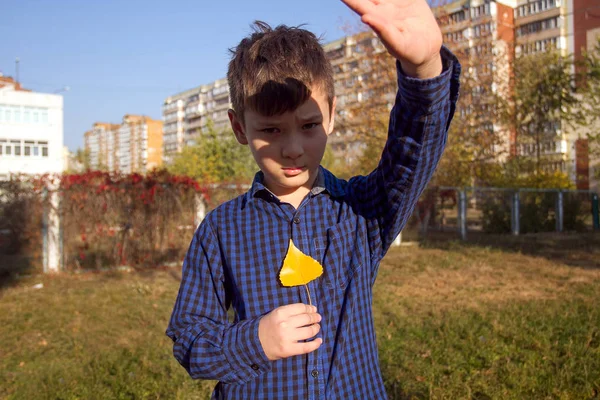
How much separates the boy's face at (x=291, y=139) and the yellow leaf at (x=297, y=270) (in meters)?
0.19

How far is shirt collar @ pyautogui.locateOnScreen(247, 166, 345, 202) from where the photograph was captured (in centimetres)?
132

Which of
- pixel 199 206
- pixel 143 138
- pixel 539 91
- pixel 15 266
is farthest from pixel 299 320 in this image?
pixel 143 138

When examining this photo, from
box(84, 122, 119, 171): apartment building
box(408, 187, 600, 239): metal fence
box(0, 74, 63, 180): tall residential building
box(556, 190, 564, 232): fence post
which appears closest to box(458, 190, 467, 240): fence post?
box(408, 187, 600, 239): metal fence

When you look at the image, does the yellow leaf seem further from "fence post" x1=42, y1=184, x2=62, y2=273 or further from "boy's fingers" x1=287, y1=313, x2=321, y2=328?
"fence post" x1=42, y1=184, x2=62, y2=273

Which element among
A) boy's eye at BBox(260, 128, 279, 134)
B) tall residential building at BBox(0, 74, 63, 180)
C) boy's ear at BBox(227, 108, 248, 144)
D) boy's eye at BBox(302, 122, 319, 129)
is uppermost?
tall residential building at BBox(0, 74, 63, 180)

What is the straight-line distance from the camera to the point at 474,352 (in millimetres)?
4027

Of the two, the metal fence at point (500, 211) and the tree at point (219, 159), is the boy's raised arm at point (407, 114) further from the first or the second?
the tree at point (219, 159)

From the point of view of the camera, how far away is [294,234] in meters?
1.26

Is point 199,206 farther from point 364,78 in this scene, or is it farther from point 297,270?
point 297,270

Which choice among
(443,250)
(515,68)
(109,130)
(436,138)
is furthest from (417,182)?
(109,130)

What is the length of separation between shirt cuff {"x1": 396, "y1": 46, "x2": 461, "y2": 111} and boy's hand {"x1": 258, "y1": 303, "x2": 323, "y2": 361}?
1.49 ft

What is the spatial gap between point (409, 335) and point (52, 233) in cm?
670

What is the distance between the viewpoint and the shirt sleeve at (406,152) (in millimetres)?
996

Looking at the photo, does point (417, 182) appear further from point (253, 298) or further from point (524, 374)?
point (524, 374)
